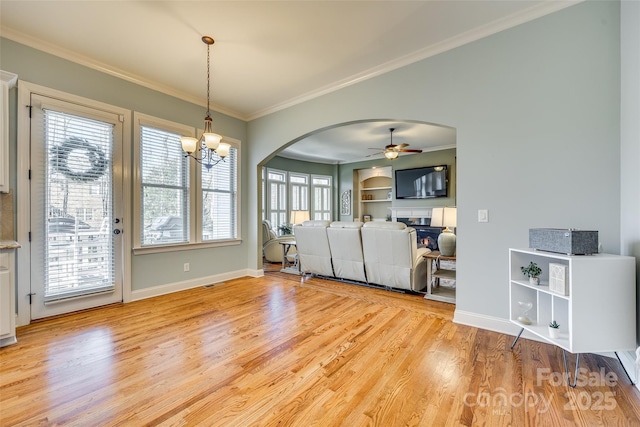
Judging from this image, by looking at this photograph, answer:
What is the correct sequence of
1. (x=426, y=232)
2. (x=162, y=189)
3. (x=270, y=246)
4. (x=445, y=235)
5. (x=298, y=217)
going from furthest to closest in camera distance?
(x=426, y=232)
(x=270, y=246)
(x=298, y=217)
(x=162, y=189)
(x=445, y=235)

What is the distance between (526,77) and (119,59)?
4333 mm

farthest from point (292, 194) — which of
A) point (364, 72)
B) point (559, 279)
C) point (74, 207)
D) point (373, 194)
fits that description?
point (559, 279)

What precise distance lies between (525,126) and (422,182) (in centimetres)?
504

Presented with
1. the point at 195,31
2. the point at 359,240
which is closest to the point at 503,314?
the point at 359,240

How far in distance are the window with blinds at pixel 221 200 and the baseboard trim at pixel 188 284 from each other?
0.63m

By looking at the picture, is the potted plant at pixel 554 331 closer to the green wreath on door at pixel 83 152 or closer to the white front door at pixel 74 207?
the white front door at pixel 74 207

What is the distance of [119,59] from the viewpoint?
310 cm

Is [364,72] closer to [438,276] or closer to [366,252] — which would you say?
[366,252]

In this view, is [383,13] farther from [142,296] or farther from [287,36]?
[142,296]

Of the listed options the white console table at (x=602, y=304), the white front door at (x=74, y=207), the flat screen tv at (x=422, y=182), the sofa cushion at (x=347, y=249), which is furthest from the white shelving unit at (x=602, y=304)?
the flat screen tv at (x=422, y=182)

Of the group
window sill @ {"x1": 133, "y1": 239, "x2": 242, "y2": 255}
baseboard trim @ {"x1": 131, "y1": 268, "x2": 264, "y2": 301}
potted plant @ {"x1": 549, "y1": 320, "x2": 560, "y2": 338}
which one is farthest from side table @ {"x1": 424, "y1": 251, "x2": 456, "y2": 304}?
window sill @ {"x1": 133, "y1": 239, "x2": 242, "y2": 255}

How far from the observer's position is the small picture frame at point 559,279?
184 cm

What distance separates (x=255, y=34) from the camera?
8.76ft

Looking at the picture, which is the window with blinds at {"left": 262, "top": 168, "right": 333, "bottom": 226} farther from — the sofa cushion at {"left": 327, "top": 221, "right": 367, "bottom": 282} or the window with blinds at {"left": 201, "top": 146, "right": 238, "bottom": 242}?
the sofa cushion at {"left": 327, "top": 221, "right": 367, "bottom": 282}
